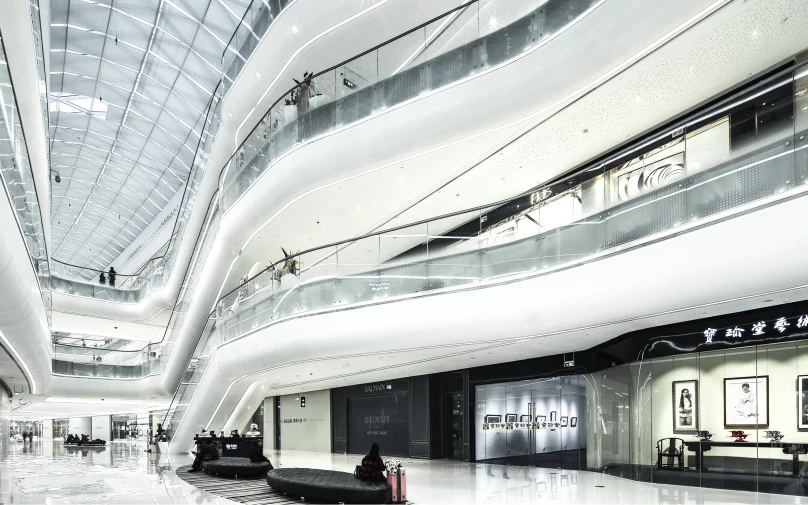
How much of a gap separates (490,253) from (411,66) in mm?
4813

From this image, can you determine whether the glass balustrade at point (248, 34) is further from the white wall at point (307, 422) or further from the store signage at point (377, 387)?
the white wall at point (307, 422)

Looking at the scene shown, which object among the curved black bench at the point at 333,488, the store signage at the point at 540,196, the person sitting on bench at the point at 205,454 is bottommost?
the person sitting on bench at the point at 205,454

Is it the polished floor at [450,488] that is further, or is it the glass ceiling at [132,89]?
the glass ceiling at [132,89]

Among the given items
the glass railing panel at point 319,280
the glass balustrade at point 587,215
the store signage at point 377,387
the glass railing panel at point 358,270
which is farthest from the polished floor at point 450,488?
the store signage at point 377,387

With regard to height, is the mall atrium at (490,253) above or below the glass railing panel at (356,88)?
below

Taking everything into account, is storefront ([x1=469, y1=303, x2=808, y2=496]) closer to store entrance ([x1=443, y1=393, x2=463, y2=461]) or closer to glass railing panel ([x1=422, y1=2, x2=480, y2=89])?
store entrance ([x1=443, y1=393, x2=463, y2=461])

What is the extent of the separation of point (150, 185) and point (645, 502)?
3708 centimetres

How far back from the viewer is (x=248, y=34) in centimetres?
1931

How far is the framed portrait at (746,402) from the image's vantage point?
10328mm

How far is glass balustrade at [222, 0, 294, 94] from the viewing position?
17.4 meters

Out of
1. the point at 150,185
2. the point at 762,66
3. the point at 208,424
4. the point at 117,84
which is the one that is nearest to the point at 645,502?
the point at 762,66

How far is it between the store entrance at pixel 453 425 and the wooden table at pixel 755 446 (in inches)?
342

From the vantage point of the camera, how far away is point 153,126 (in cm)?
3225

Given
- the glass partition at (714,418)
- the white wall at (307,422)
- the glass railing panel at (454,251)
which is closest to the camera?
the glass partition at (714,418)
